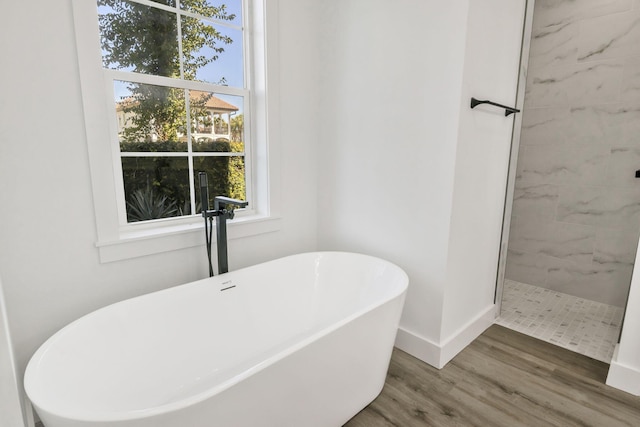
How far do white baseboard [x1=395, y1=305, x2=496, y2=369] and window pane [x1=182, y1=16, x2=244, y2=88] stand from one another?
1.97 m

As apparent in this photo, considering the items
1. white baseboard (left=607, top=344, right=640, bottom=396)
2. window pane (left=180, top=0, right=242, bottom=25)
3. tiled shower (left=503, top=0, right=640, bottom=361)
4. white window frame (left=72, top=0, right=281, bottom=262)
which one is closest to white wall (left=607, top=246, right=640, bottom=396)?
white baseboard (left=607, top=344, right=640, bottom=396)

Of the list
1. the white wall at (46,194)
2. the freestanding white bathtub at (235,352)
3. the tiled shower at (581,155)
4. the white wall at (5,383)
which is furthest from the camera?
the tiled shower at (581,155)

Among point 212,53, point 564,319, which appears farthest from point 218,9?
point 564,319

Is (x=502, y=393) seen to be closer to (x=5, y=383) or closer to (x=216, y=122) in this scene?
(x=5, y=383)

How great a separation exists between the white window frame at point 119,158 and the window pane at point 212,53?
7cm

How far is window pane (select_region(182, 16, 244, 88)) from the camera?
6.26 ft

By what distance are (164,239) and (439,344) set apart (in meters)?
1.70

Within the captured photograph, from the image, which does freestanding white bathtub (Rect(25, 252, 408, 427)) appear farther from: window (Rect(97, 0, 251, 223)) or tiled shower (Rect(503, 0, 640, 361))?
tiled shower (Rect(503, 0, 640, 361))

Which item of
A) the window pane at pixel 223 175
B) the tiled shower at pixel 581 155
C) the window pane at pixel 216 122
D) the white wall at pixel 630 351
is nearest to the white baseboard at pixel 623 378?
the white wall at pixel 630 351

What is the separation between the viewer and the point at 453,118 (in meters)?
1.78

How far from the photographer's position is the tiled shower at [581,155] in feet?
Answer: 8.23

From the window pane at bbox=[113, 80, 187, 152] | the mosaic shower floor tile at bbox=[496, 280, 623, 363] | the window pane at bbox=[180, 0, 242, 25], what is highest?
the window pane at bbox=[180, 0, 242, 25]

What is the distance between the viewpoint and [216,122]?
2098 mm

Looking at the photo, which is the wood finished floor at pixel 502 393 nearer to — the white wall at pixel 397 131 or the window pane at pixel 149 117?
the white wall at pixel 397 131
